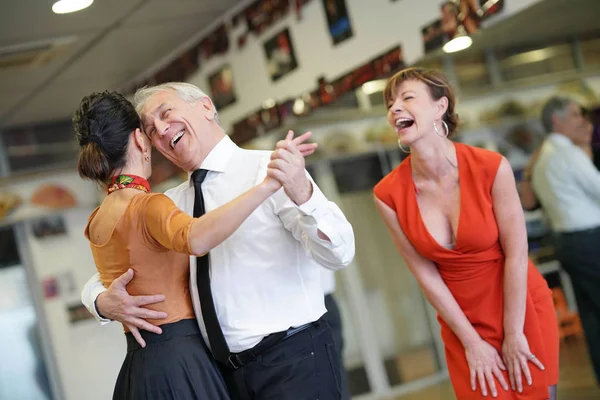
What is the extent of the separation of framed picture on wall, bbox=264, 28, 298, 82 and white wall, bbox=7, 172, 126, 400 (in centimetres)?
270

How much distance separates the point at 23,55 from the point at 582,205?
11.4 feet

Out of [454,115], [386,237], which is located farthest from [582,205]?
[386,237]

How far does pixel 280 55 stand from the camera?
500cm

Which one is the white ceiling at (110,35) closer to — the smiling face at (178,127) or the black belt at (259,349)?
the smiling face at (178,127)

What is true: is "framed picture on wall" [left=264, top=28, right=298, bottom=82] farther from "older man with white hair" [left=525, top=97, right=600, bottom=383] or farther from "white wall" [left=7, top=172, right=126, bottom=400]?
"white wall" [left=7, top=172, right=126, bottom=400]

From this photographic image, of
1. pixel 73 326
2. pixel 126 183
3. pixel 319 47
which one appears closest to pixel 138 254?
pixel 126 183

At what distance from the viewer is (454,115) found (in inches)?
110

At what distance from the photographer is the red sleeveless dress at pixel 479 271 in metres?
2.61

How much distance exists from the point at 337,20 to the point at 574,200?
1.59 metres

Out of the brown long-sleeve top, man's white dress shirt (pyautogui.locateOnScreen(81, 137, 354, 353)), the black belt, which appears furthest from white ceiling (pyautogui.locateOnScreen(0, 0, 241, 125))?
the black belt

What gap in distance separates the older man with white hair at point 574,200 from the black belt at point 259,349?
6.28ft

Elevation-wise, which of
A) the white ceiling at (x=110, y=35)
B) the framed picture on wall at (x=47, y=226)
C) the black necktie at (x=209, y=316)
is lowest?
the black necktie at (x=209, y=316)

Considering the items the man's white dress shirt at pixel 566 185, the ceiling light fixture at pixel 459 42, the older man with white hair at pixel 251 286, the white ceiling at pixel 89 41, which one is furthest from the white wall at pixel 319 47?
the older man with white hair at pixel 251 286

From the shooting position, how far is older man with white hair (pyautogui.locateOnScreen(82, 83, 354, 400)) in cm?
219
